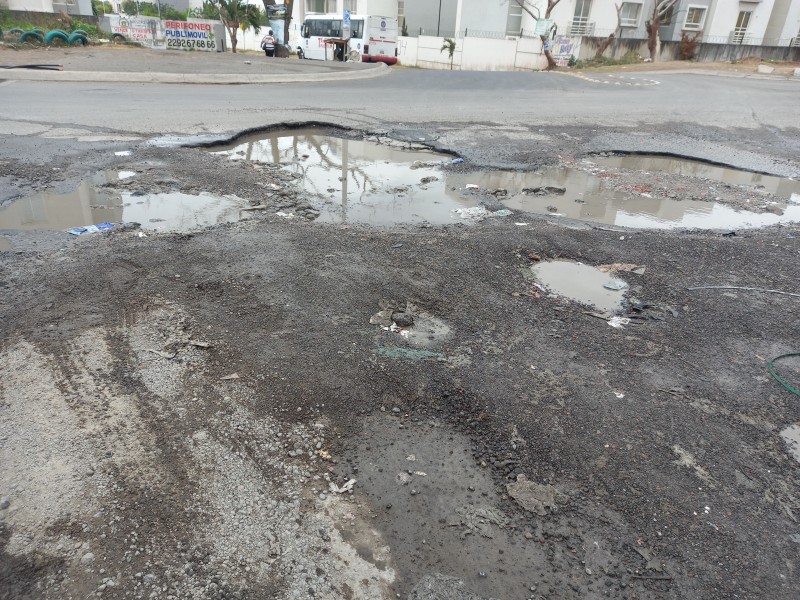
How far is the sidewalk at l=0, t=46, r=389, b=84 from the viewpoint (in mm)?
15059

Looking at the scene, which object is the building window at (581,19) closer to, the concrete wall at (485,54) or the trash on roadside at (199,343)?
the concrete wall at (485,54)

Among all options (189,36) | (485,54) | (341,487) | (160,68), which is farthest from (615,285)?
(485,54)

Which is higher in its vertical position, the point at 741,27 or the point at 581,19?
the point at 741,27

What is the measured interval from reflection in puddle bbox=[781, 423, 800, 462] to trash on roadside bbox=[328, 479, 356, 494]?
8.11 ft

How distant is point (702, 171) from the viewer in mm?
9273

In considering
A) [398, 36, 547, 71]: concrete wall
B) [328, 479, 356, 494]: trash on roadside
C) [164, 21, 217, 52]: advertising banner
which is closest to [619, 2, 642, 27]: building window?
[398, 36, 547, 71]: concrete wall

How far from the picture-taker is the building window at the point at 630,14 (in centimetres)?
3984

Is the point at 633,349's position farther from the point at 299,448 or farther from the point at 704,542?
the point at 299,448

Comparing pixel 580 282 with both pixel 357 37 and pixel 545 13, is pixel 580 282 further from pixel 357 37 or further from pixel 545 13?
pixel 545 13

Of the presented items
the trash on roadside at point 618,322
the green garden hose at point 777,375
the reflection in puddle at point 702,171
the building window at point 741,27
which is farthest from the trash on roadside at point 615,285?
the building window at point 741,27

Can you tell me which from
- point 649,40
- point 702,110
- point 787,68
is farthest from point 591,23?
point 702,110

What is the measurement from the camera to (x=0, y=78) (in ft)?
46.4

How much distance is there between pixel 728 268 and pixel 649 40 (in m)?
39.7

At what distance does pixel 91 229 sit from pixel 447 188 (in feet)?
14.7
